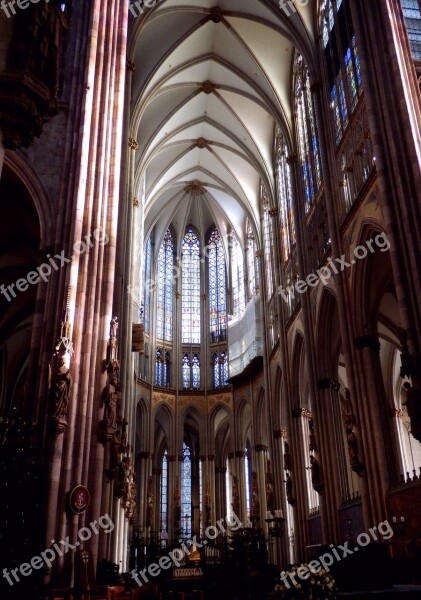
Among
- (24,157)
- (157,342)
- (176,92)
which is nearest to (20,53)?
(24,157)

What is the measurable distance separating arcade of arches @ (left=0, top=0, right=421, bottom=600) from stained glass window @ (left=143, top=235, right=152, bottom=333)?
0.55ft

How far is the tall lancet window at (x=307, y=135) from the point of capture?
21.0 metres

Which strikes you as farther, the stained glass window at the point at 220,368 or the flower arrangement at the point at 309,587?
the stained glass window at the point at 220,368

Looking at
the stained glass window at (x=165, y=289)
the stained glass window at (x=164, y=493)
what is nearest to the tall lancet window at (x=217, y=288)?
the stained glass window at (x=165, y=289)

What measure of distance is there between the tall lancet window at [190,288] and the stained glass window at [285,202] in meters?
10.6

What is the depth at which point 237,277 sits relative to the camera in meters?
35.0

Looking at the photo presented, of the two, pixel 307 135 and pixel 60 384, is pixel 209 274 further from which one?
pixel 60 384

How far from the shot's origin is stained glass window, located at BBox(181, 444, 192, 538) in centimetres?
3201

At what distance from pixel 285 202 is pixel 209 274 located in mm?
11573

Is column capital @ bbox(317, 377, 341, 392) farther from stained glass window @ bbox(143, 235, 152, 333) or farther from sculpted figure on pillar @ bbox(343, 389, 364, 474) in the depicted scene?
stained glass window @ bbox(143, 235, 152, 333)

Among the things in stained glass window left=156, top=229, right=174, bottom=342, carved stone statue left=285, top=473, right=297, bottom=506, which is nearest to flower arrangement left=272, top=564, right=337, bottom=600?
carved stone statue left=285, top=473, right=297, bottom=506

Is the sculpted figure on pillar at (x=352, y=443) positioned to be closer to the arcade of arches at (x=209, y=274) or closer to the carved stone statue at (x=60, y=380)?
the arcade of arches at (x=209, y=274)

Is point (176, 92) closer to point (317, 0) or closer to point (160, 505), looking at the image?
point (317, 0)

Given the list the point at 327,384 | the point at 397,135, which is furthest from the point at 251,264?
the point at 397,135
